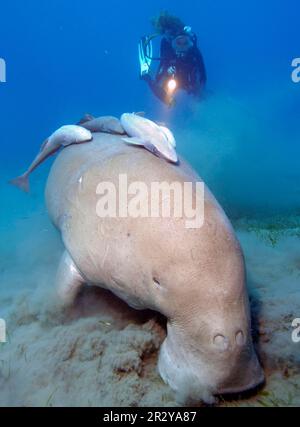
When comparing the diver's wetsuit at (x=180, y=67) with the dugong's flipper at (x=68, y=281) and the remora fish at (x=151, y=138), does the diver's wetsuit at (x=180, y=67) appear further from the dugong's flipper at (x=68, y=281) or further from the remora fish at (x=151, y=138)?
the dugong's flipper at (x=68, y=281)

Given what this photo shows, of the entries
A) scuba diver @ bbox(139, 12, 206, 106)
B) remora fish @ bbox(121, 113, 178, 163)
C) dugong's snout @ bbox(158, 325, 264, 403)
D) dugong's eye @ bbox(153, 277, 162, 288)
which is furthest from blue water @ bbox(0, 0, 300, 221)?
dugong's snout @ bbox(158, 325, 264, 403)

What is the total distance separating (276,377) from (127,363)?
1168 mm

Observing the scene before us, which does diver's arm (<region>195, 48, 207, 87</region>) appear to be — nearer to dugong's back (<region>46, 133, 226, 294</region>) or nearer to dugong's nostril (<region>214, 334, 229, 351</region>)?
dugong's back (<region>46, 133, 226, 294</region>)

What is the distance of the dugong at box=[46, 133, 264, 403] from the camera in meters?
2.31

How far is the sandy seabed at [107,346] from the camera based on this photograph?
9.01 feet

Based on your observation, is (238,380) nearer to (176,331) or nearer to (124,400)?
(176,331)

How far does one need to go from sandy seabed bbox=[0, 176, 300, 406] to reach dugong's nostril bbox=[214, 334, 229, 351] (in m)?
0.56

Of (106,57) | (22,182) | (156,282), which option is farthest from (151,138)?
(106,57)

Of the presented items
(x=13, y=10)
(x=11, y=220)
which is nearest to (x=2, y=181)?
(x=11, y=220)

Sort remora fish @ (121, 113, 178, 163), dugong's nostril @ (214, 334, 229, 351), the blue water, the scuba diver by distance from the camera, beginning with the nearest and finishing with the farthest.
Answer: dugong's nostril @ (214, 334, 229, 351) < remora fish @ (121, 113, 178, 163) < the scuba diver < the blue water

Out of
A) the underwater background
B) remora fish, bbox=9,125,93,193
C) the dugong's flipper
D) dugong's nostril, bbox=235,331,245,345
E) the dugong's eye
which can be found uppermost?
remora fish, bbox=9,125,93,193

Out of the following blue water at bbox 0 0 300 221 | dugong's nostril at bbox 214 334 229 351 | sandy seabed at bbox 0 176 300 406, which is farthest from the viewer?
blue water at bbox 0 0 300 221

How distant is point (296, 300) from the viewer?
12.7 ft

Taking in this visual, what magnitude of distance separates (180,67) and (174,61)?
255 mm
